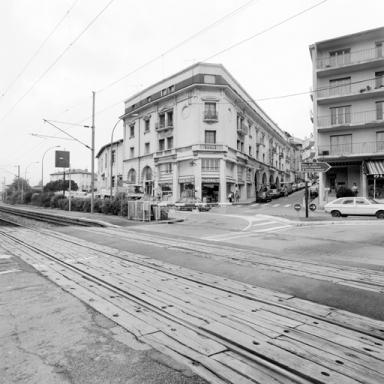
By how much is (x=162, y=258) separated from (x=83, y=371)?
5.30 m

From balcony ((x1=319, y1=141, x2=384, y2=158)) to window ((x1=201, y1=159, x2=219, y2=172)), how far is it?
488 inches

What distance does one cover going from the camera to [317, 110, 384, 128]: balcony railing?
101 feet

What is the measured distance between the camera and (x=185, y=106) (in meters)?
41.1

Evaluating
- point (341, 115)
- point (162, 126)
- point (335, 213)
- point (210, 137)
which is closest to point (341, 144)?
point (341, 115)

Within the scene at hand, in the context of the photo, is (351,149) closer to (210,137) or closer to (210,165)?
(210,165)

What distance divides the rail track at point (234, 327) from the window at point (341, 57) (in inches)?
1317

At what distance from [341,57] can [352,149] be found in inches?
374

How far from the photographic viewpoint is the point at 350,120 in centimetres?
3197

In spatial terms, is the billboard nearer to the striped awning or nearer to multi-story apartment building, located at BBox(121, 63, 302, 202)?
multi-story apartment building, located at BBox(121, 63, 302, 202)

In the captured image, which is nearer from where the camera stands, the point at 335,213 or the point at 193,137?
the point at 335,213

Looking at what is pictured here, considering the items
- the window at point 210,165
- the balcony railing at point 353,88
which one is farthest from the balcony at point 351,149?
the window at point 210,165

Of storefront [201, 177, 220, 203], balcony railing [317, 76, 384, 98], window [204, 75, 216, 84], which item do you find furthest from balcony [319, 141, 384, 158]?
window [204, 75, 216, 84]

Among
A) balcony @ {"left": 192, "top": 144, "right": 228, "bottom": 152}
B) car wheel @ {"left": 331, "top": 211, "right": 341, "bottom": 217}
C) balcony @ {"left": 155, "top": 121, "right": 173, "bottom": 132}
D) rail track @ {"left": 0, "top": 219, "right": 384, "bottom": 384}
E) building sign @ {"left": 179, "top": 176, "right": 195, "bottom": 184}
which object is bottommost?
rail track @ {"left": 0, "top": 219, "right": 384, "bottom": 384}

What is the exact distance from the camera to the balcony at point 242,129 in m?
45.1
